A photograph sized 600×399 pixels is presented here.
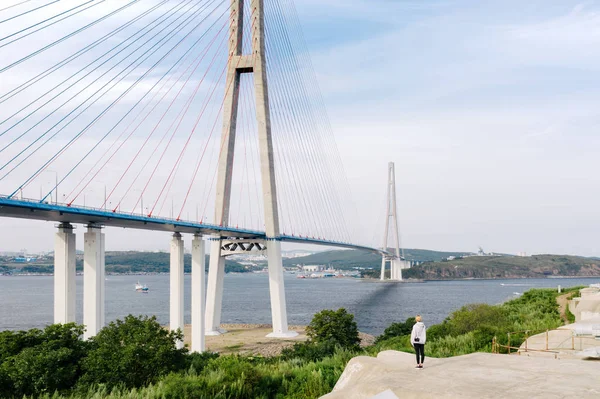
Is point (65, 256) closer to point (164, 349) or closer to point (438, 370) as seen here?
point (164, 349)

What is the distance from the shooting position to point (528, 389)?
8.86 metres

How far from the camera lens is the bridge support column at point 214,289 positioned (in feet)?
A: 133

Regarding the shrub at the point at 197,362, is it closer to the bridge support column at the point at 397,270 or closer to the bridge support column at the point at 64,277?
the bridge support column at the point at 64,277

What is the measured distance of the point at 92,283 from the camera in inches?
989

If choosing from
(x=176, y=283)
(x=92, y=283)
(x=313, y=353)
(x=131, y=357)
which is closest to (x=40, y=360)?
(x=131, y=357)

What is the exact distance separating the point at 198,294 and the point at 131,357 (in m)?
16.4

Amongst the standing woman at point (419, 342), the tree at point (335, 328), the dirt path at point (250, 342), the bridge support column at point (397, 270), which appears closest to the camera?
the standing woman at point (419, 342)

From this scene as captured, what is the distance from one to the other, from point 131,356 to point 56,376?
2248mm

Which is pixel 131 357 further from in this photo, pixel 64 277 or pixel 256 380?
pixel 64 277

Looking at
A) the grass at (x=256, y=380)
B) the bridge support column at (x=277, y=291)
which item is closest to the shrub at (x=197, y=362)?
the grass at (x=256, y=380)

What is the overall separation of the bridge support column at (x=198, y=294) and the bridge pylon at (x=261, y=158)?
12.7 feet

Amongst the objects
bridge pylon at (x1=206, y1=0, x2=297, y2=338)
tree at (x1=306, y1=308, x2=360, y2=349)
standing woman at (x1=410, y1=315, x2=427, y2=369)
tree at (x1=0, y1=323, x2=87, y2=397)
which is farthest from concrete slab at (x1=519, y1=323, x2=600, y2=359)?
bridge pylon at (x1=206, y1=0, x2=297, y2=338)

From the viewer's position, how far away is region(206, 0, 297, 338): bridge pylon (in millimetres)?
39094

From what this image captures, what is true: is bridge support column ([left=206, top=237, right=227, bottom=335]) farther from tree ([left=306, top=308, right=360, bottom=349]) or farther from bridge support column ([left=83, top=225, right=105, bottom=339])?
bridge support column ([left=83, top=225, right=105, bottom=339])
